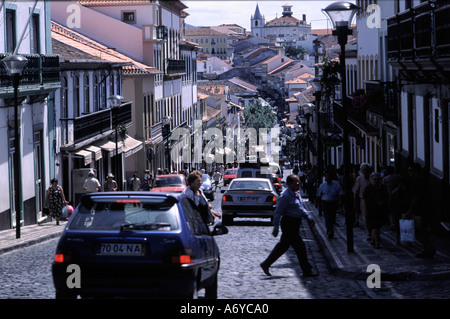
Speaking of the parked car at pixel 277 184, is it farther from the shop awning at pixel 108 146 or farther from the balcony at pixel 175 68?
the balcony at pixel 175 68

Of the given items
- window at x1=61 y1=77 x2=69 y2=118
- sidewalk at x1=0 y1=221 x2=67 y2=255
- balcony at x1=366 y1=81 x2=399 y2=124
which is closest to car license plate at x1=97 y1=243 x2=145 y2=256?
sidewalk at x1=0 y1=221 x2=67 y2=255

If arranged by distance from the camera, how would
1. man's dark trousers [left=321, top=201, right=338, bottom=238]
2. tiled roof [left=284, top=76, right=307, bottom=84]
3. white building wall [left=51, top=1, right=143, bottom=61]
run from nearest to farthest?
man's dark trousers [left=321, top=201, right=338, bottom=238] → white building wall [left=51, top=1, right=143, bottom=61] → tiled roof [left=284, top=76, right=307, bottom=84]

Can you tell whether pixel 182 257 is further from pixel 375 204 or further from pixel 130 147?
pixel 130 147

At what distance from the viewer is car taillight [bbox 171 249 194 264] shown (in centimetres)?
930

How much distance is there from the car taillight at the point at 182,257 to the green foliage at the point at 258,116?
14248 centimetres

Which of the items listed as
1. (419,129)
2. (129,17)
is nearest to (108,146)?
(419,129)

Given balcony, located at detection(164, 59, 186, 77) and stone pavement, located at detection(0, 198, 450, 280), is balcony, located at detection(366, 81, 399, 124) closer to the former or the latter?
stone pavement, located at detection(0, 198, 450, 280)

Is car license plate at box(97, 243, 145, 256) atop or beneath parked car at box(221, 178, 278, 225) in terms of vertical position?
atop

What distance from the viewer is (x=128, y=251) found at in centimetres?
931

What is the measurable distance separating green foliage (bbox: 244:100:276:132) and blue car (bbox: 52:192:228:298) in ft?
467

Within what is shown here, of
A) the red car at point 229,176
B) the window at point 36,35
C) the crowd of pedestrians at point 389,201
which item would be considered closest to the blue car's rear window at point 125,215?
the crowd of pedestrians at point 389,201

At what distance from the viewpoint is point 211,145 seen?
90.5 meters

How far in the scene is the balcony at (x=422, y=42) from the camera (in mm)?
16438
